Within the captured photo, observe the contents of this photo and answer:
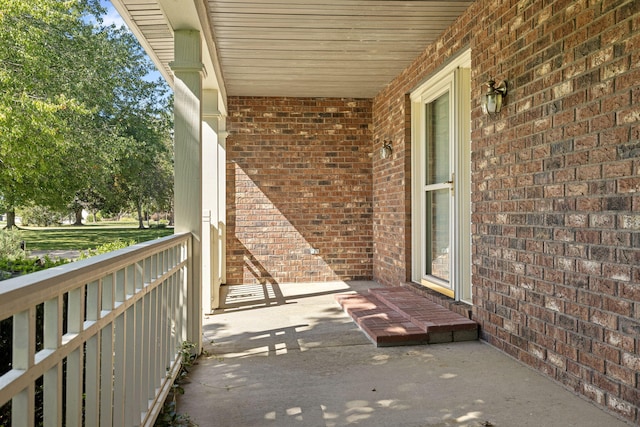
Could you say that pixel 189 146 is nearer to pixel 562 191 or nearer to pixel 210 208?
pixel 210 208

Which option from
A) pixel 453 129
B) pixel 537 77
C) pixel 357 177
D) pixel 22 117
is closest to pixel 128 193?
pixel 22 117

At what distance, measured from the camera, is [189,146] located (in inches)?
140

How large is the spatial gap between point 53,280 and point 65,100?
476 inches

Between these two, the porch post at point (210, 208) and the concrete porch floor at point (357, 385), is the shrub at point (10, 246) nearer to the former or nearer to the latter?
the porch post at point (210, 208)

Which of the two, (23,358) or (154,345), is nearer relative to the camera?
(23,358)

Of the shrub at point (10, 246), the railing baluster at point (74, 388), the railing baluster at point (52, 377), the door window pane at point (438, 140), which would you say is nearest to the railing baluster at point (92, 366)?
the railing baluster at point (74, 388)

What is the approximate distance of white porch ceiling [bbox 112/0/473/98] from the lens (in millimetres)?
4002

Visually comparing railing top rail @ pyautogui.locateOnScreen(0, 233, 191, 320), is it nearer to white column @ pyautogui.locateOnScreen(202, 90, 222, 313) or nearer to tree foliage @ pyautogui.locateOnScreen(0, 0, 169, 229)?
white column @ pyautogui.locateOnScreen(202, 90, 222, 313)

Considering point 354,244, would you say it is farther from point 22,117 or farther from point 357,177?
point 22,117

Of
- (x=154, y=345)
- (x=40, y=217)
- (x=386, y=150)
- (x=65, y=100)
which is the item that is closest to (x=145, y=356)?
(x=154, y=345)

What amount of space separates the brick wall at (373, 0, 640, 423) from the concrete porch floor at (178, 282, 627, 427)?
247 millimetres

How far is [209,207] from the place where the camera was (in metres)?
5.50

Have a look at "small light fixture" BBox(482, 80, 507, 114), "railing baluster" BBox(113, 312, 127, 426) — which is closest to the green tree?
"small light fixture" BBox(482, 80, 507, 114)

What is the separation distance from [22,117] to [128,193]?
471 inches
